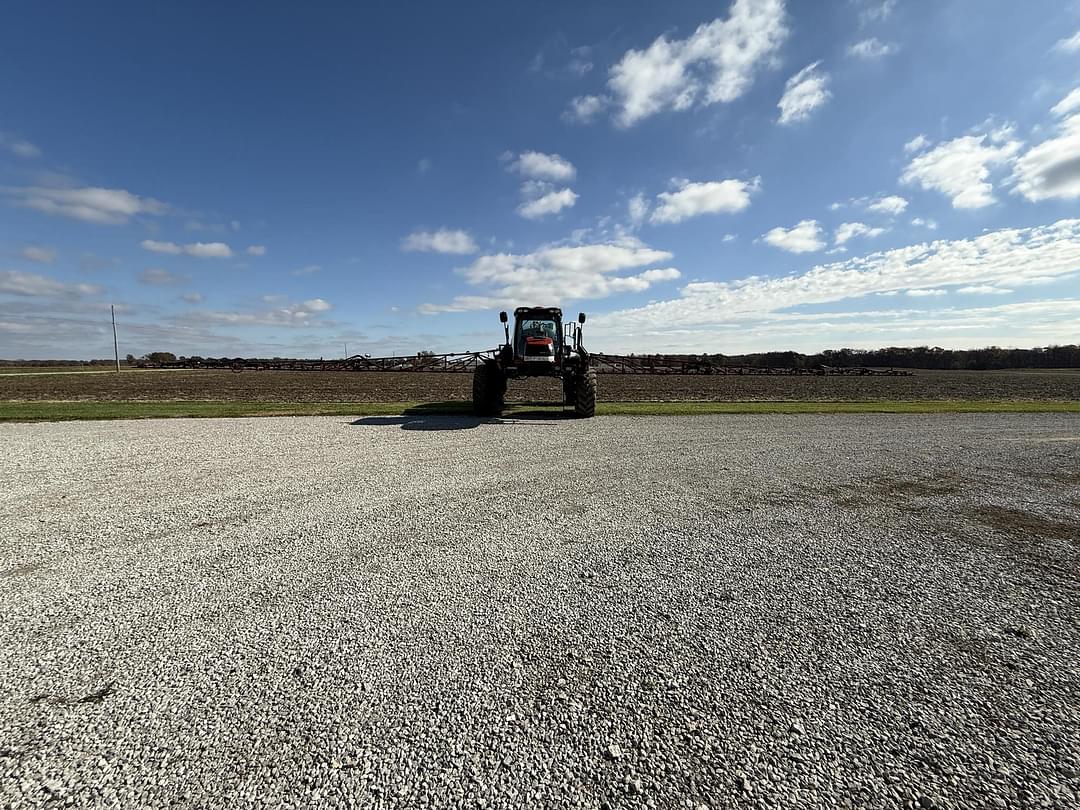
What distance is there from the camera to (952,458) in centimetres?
802

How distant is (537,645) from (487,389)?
38.0ft

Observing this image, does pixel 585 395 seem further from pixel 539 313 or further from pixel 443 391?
pixel 443 391

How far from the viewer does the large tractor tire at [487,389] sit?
14.0m

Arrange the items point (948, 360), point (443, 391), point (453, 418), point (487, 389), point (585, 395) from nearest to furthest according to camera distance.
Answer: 1. point (453, 418)
2. point (585, 395)
3. point (487, 389)
4. point (443, 391)
5. point (948, 360)

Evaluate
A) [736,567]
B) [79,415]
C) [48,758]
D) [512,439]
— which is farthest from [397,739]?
[79,415]

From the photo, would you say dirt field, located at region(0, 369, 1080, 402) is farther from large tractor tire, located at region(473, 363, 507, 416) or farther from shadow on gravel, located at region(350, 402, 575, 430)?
large tractor tire, located at region(473, 363, 507, 416)

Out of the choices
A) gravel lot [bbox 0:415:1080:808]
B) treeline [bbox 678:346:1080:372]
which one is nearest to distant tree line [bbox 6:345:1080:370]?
treeline [bbox 678:346:1080:372]

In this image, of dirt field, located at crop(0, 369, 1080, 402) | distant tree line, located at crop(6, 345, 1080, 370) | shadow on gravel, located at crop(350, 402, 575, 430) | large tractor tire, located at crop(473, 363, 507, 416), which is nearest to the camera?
shadow on gravel, located at crop(350, 402, 575, 430)

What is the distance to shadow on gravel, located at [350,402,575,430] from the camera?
11.9 meters

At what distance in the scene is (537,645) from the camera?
2.75 metres

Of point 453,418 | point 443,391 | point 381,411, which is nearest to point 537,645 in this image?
point 453,418

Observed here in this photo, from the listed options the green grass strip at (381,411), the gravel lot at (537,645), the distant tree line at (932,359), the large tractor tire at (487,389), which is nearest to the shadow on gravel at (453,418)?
the green grass strip at (381,411)

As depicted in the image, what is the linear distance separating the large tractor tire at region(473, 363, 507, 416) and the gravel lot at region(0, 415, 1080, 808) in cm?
796

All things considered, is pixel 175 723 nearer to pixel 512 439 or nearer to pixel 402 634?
pixel 402 634
